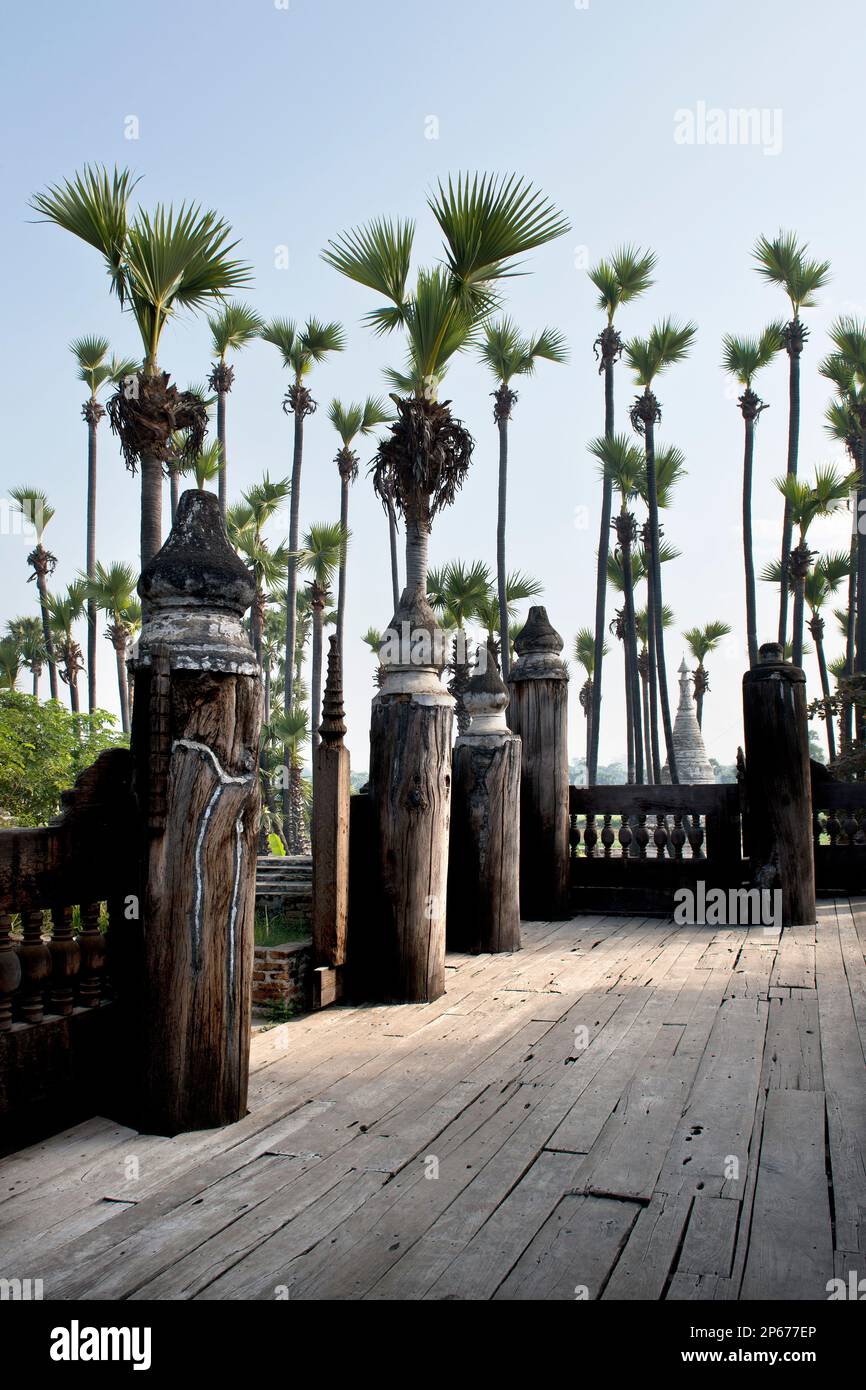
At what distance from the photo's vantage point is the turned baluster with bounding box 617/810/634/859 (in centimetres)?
852

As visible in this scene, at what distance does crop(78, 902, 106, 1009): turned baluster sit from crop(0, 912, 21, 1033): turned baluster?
33cm

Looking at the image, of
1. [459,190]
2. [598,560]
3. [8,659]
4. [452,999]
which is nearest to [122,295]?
[459,190]

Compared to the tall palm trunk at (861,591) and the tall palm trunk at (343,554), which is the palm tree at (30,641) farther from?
the tall palm trunk at (861,591)

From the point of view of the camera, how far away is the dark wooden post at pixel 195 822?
10.9ft

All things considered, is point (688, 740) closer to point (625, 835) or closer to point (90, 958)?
point (625, 835)

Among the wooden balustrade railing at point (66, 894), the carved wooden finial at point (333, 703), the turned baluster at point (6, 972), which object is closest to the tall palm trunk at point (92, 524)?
the carved wooden finial at point (333, 703)

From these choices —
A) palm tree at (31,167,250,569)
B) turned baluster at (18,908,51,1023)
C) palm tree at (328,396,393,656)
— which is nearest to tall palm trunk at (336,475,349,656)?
palm tree at (328,396,393,656)

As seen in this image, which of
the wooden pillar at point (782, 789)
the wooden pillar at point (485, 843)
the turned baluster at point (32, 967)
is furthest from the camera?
the wooden pillar at point (782, 789)

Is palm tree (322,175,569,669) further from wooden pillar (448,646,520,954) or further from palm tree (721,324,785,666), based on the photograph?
palm tree (721,324,785,666)

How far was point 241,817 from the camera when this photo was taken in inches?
138

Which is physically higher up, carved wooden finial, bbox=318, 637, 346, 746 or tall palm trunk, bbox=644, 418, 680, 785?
tall palm trunk, bbox=644, 418, 680, 785

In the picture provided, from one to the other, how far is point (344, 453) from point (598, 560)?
927cm

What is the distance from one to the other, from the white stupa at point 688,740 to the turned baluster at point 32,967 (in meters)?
33.8
